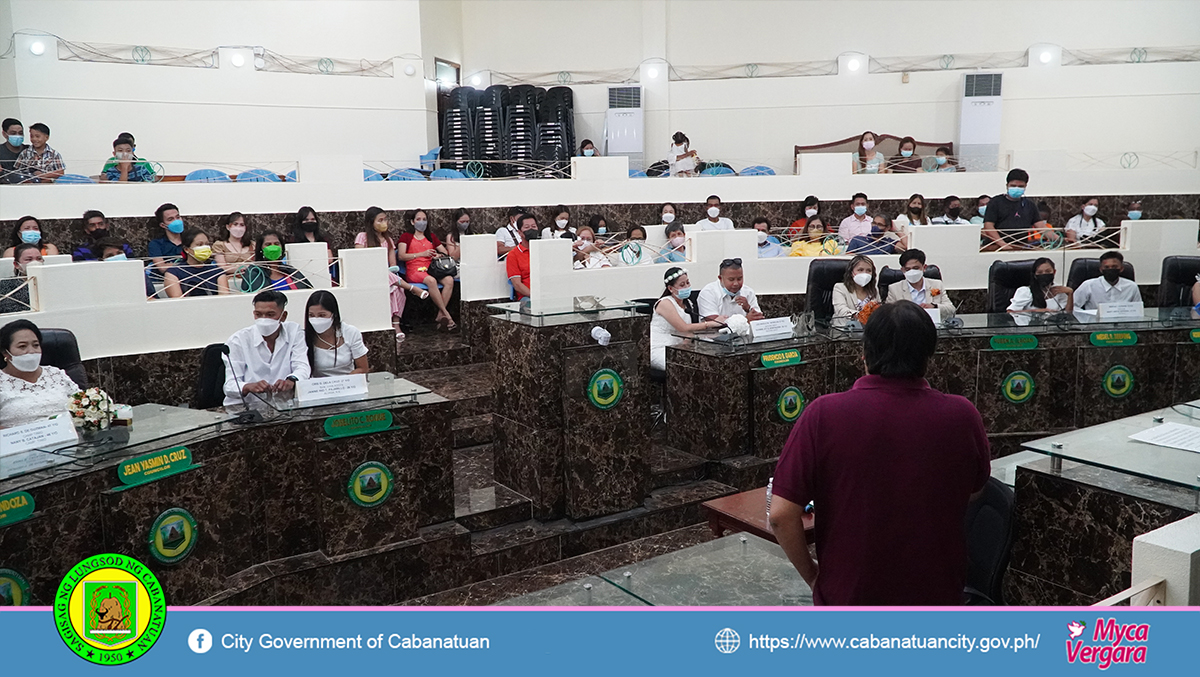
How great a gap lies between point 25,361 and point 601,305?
106 inches

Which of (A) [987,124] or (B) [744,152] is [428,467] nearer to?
(B) [744,152]

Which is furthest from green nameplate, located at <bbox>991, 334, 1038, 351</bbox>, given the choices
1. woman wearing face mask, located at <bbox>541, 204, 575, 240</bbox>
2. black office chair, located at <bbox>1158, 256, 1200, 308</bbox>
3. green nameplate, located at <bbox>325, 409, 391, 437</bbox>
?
woman wearing face mask, located at <bbox>541, 204, 575, 240</bbox>

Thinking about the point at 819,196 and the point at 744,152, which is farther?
the point at 744,152

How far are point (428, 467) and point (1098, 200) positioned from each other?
32.6 ft

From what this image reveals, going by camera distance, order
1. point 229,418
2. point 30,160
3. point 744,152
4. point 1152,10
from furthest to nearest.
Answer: point 744,152 < point 1152,10 < point 30,160 < point 229,418

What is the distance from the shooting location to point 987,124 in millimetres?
13055

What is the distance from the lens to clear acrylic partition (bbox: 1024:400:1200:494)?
A: 246 centimetres

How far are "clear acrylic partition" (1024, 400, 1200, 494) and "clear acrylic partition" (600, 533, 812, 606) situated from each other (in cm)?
84

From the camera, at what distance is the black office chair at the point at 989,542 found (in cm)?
251

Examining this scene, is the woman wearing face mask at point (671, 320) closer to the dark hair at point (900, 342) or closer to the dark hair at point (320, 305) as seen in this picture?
the dark hair at point (320, 305)

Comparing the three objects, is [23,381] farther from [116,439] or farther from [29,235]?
[29,235]

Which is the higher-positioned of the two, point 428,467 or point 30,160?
point 30,160

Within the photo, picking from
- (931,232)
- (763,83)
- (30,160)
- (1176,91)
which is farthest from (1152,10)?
(30,160)

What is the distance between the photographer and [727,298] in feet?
Result: 20.4
